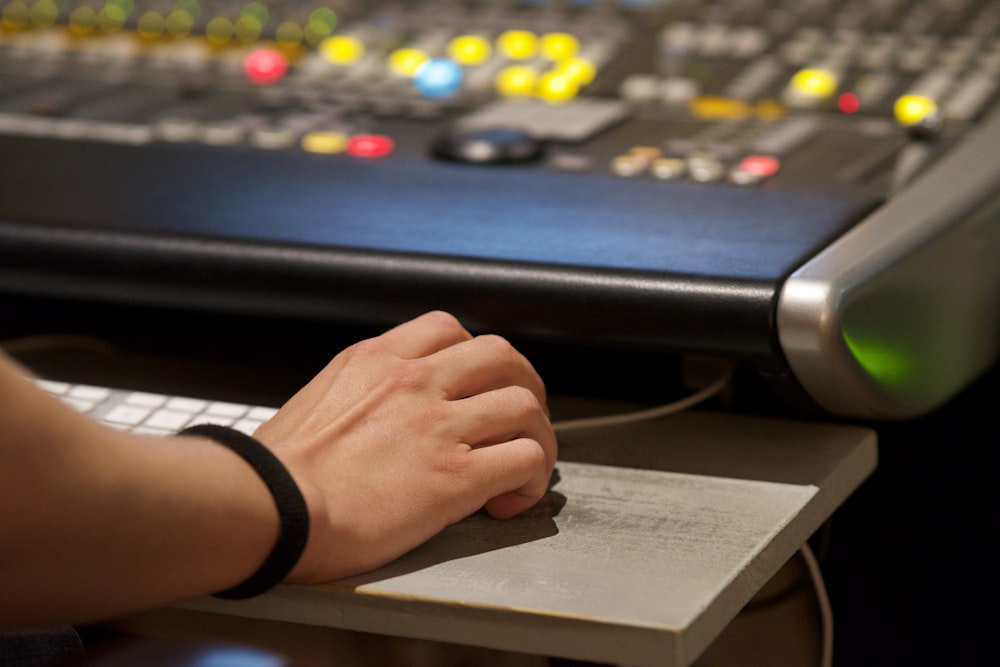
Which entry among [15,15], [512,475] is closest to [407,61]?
[15,15]

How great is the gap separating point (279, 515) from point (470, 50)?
2.37ft

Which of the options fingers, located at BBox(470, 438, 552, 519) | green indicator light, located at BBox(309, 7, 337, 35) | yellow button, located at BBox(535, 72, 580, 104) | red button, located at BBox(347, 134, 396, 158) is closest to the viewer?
fingers, located at BBox(470, 438, 552, 519)

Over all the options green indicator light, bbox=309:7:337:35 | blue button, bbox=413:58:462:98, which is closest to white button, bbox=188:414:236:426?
blue button, bbox=413:58:462:98

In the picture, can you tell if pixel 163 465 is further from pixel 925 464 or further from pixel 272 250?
pixel 925 464

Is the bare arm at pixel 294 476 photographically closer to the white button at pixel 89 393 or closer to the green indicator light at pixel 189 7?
the white button at pixel 89 393

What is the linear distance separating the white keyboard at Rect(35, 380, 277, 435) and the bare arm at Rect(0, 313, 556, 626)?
10cm

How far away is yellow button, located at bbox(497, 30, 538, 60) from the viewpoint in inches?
48.4

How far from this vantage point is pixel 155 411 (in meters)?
0.78

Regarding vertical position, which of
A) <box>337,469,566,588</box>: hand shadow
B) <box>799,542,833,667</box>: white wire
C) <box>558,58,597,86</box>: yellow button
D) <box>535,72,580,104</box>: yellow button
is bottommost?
<box>799,542,833,667</box>: white wire

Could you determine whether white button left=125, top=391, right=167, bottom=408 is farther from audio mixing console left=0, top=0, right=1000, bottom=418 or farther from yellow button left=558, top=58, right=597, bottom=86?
yellow button left=558, top=58, right=597, bottom=86

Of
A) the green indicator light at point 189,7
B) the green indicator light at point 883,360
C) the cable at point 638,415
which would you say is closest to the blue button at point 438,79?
the green indicator light at point 189,7

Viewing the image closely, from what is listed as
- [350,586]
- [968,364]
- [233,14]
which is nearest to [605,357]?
[968,364]

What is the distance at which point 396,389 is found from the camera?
670 millimetres

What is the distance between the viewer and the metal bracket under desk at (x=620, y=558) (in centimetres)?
57
